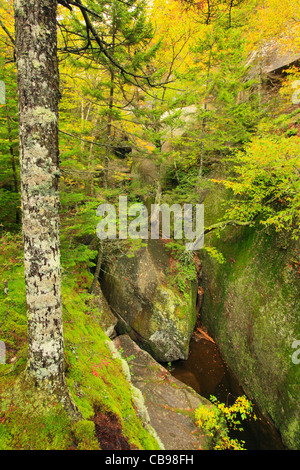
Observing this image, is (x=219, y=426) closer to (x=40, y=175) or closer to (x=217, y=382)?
(x=217, y=382)

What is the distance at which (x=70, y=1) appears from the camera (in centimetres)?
251

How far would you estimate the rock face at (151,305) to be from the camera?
8359 millimetres

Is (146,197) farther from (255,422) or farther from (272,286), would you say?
(255,422)

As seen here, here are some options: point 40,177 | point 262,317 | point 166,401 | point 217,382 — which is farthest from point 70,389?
point 217,382

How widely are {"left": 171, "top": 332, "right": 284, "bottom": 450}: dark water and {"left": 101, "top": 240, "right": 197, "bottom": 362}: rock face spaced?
547 mm

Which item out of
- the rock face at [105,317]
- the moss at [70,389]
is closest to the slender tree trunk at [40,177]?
the moss at [70,389]

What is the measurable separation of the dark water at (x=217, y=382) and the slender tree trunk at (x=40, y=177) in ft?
22.5

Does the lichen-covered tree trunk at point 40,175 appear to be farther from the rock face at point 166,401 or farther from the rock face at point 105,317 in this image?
the rock face at point 105,317

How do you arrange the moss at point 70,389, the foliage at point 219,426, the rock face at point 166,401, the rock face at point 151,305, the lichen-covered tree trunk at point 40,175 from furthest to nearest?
the rock face at point 151,305 < the foliage at point 219,426 < the rock face at point 166,401 < the moss at point 70,389 < the lichen-covered tree trunk at point 40,175

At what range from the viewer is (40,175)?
7.13 ft

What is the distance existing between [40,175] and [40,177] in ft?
0.07

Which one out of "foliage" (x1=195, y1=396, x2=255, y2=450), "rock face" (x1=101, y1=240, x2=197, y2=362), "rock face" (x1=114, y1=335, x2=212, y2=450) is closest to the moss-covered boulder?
"foliage" (x1=195, y1=396, x2=255, y2=450)
